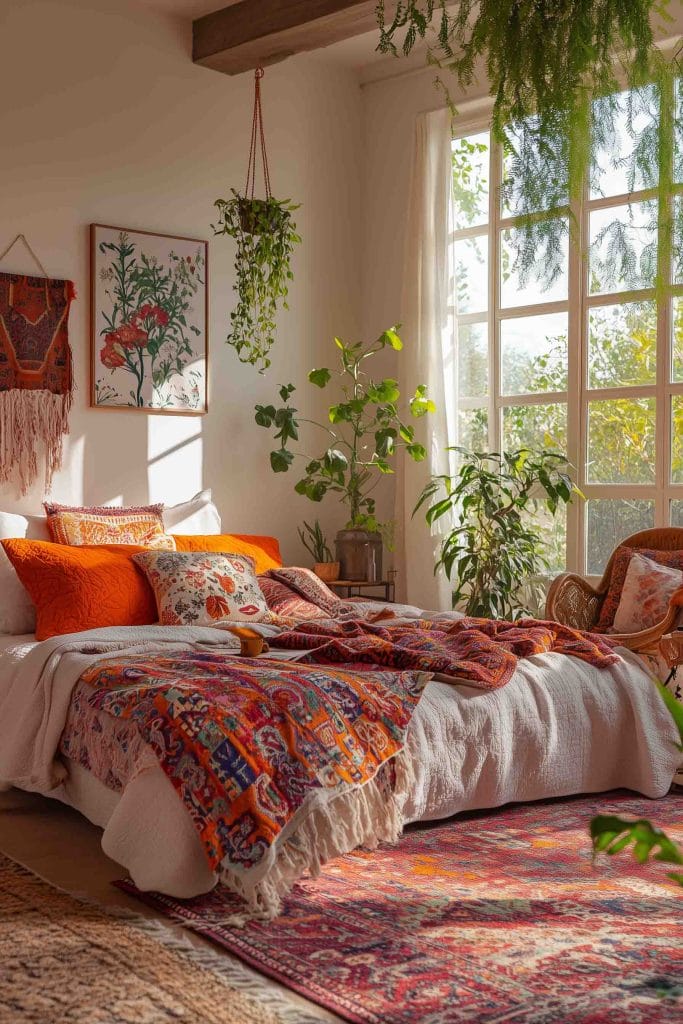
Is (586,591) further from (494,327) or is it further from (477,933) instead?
(477,933)

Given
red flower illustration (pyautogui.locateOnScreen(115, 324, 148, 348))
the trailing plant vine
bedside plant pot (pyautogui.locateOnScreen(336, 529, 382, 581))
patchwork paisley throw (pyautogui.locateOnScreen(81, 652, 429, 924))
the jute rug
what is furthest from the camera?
bedside plant pot (pyautogui.locateOnScreen(336, 529, 382, 581))

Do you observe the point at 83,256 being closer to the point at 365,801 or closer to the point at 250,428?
the point at 250,428

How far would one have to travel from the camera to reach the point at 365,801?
3152mm

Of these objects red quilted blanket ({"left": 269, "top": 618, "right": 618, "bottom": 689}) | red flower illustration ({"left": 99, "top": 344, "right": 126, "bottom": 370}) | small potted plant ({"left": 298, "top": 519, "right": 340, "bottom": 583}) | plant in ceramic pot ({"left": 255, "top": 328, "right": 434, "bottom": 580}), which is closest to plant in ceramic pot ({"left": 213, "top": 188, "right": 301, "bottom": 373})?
plant in ceramic pot ({"left": 255, "top": 328, "right": 434, "bottom": 580})

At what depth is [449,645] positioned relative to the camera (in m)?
3.93

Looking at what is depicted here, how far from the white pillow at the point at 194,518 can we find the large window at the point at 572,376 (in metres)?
1.46

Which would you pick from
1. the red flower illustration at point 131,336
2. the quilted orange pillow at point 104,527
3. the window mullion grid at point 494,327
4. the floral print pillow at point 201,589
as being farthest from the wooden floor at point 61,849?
the window mullion grid at point 494,327

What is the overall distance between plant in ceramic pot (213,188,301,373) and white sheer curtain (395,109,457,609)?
0.68 m

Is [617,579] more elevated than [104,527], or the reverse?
[104,527]

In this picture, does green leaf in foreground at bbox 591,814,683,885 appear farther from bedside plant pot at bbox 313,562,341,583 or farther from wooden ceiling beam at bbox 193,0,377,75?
bedside plant pot at bbox 313,562,341,583

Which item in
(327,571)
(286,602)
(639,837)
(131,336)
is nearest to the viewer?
(639,837)

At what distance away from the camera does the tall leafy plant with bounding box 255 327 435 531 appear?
5.92 meters

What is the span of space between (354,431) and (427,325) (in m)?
0.73

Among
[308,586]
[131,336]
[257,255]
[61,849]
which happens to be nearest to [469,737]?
[61,849]
